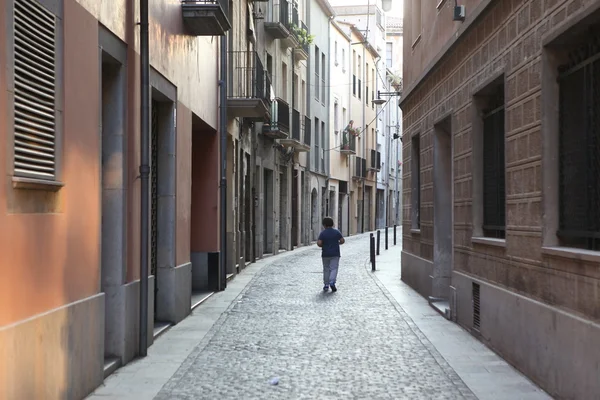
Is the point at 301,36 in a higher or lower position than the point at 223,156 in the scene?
higher

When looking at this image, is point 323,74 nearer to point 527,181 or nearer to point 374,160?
point 374,160

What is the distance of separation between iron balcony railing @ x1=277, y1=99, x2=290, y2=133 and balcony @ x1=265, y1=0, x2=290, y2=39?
222 cm

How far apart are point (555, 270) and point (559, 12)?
2276 mm

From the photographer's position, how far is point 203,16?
12.4 m

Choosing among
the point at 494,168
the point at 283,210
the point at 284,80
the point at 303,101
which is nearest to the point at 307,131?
the point at 303,101

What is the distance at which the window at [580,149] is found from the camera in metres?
6.85

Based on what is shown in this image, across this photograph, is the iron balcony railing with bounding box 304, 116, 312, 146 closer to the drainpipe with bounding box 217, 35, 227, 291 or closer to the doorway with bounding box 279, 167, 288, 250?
the doorway with bounding box 279, 167, 288, 250

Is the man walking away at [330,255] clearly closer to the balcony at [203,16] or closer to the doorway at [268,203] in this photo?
the balcony at [203,16]

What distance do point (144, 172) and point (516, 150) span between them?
4.01 m

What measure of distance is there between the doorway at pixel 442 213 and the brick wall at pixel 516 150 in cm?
127

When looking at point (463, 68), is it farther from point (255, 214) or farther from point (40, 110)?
point (255, 214)

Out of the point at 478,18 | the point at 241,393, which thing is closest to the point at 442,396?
the point at 241,393

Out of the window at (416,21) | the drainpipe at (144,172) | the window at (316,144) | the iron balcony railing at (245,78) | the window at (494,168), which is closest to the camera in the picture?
the drainpipe at (144,172)

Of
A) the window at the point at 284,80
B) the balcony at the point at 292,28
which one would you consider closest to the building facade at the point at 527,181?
the balcony at the point at 292,28
